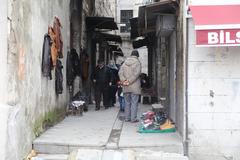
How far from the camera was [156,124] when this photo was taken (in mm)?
9781

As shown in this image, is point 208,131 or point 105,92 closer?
point 208,131

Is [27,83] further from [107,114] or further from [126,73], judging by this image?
[107,114]

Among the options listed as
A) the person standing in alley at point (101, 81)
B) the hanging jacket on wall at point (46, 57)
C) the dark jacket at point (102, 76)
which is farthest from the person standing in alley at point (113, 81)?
the hanging jacket on wall at point (46, 57)

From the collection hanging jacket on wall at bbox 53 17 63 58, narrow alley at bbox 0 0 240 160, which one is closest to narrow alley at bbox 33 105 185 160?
narrow alley at bbox 0 0 240 160

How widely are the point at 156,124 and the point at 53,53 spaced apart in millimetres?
2769

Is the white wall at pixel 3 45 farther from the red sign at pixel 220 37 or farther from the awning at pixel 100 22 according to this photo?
the awning at pixel 100 22

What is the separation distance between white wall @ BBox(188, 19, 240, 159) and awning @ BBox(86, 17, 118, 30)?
10.4 m

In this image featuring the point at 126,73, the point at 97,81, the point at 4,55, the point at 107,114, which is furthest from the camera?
the point at 97,81

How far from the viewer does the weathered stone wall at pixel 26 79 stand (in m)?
7.07

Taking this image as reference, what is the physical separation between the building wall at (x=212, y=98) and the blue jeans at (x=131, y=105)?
10.2 ft

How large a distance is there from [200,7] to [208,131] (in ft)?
7.26

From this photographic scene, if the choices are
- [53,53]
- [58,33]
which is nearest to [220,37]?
[53,53]

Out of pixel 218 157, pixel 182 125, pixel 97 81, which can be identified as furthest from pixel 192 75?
pixel 97 81

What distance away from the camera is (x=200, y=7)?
7883 millimetres
